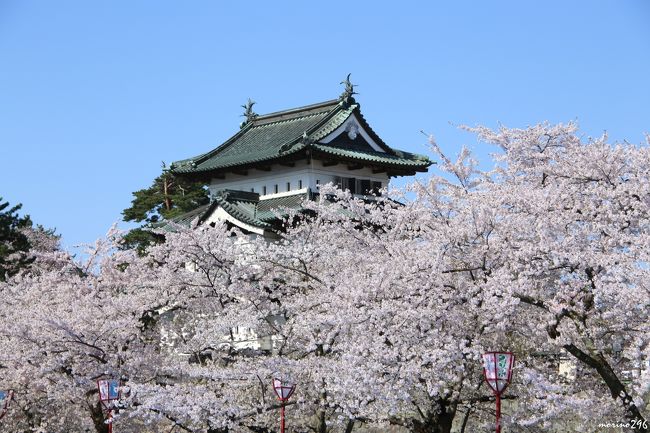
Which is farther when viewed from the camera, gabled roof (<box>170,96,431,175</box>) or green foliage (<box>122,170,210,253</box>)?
green foliage (<box>122,170,210,253</box>)

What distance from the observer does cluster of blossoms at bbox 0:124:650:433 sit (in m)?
13.5

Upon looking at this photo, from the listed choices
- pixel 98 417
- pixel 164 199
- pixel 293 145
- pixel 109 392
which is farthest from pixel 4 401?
pixel 164 199

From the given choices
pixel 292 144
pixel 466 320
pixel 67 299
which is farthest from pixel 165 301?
pixel 292 144

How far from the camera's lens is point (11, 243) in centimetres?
3569

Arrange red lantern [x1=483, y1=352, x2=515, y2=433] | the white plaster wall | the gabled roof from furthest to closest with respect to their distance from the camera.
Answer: the white plaster wall < the gabled roof < red lantern [x1=483, y1=352, x2=515, y2=433]

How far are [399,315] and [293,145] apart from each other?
1929cm

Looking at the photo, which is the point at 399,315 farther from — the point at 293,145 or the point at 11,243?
the point at 11,243

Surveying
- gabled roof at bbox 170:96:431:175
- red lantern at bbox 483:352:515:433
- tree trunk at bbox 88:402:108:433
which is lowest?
tree trunk at bbox 88:402:108:433

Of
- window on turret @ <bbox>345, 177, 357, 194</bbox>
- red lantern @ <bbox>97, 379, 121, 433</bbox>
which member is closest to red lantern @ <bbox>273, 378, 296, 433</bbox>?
red lantern @ <bbox>97, 379, 121, 433</bbox>

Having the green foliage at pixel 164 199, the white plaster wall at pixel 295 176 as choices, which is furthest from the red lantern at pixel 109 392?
the green foliage at pixel 164 199

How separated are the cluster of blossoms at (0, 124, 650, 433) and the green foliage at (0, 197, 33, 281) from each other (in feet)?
47.9

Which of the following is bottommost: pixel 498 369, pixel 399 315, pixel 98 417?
pixel 98 417

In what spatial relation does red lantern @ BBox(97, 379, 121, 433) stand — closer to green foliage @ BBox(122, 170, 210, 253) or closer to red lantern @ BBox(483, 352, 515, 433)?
red lantern @ BBox(483, 352, 515, 433)

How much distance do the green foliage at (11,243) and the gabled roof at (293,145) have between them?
6588 mm
